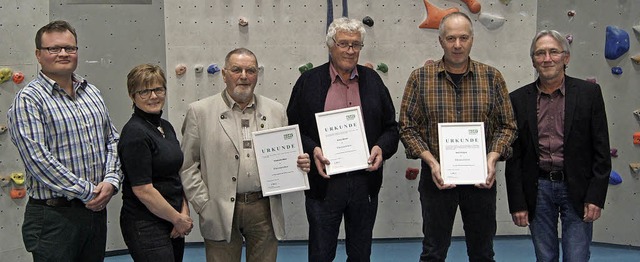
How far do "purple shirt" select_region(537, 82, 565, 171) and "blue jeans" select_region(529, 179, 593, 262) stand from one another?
122 mm

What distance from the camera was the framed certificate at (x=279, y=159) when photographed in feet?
11.0

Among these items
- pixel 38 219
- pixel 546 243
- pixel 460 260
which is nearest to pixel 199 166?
pixel 38 219

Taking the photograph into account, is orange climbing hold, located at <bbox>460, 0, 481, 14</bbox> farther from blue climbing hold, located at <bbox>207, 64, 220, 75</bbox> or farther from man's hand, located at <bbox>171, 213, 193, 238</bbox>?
man's hand, located at <bbox>171, 213, 193, 238</bbox>

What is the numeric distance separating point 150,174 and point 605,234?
14.9 ft

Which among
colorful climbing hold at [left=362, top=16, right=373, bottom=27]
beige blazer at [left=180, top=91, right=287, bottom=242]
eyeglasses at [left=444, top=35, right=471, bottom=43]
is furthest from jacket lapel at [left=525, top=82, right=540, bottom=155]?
colorful climbing hold at [left=362, top=16, right=373, bottom=27]

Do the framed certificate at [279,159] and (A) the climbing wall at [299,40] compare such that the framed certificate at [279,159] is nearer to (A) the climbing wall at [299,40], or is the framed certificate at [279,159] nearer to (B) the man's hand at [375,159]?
(B) the man's hand at [375,159]

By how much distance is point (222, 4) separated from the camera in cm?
541

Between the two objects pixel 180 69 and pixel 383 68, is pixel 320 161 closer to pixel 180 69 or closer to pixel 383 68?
pixel 383 68

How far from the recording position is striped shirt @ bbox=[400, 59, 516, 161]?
3484mm

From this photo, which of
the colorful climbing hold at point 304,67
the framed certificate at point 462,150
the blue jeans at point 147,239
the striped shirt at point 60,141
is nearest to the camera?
the striped shirt at point 60,141

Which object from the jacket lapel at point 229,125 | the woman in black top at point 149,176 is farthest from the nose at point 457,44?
the woman in black top at point 149,176

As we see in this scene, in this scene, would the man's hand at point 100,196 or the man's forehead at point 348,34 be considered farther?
the man's forehead at point 348,34

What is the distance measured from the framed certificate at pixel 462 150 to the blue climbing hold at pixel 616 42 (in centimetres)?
276

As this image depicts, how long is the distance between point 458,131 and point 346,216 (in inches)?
34.3
